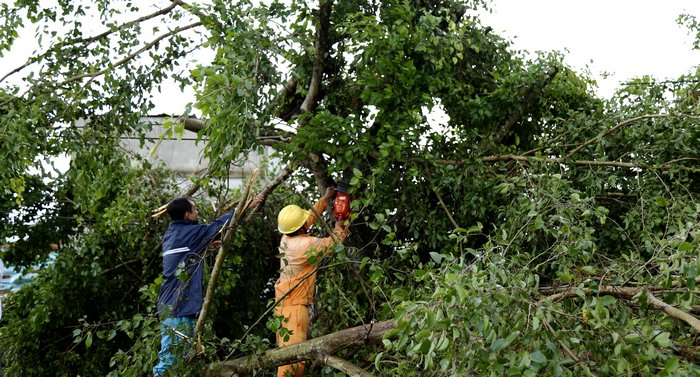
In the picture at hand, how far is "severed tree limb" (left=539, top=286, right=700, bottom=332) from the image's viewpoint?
10.3 ft

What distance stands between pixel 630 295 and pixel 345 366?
1.45m

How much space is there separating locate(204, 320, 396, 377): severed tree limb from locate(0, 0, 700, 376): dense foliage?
0.10m

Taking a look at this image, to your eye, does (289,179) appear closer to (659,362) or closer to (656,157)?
(656,157)

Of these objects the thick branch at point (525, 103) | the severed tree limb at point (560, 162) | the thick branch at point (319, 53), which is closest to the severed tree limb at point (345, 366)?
the severed tree limb at point (560, 162)

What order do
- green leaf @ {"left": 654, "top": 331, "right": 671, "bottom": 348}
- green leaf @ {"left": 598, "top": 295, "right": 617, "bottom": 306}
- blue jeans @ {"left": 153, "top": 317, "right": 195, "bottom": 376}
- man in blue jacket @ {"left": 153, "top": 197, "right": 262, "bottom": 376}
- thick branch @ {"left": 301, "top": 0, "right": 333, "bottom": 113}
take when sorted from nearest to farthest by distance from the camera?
green leaf @ {"left": 654, "top": 331, "right": 671, "bottom": 348} → green leaf @ {"left": 598, "top": 295, "right": 617, "bottom": 306} → blue jeans @ {"left": 153, "top": 317, "right": 195, "bottom": 376} → man in blue jacket @ {"left": 153, "top": 197, "right": 262, "bottom": 376} → thick branch @ {"left": 301, "top": 0, "right": 333, "bottom": 113}

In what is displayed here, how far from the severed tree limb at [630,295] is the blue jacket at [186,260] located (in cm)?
237

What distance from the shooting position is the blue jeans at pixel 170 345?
4750 millimetres

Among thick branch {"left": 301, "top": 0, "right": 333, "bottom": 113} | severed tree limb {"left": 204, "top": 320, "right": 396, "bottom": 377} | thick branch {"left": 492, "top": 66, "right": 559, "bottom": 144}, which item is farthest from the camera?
thick branch {"left": 492, "top": 66, "right": 559, "bottom": 144}

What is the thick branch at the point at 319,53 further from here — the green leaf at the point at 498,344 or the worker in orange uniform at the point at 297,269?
the green leaf at the point at 498,344

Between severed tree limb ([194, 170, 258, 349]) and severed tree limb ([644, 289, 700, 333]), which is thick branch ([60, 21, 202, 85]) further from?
severed tree limb ([644, 289, 700, 333])

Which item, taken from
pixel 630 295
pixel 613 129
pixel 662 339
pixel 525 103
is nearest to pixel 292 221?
pixel 525 103

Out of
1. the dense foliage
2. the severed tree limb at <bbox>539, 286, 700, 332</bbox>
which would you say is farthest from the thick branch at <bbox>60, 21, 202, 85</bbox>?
the severed tree limb at <bbox>539, 286, 700, 332</bbox>

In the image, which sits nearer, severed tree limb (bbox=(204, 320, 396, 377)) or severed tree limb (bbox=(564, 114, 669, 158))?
severed tree limb (bbox=(204, 320, 396, 377))

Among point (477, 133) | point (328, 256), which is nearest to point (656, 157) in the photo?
point (477, 133)
